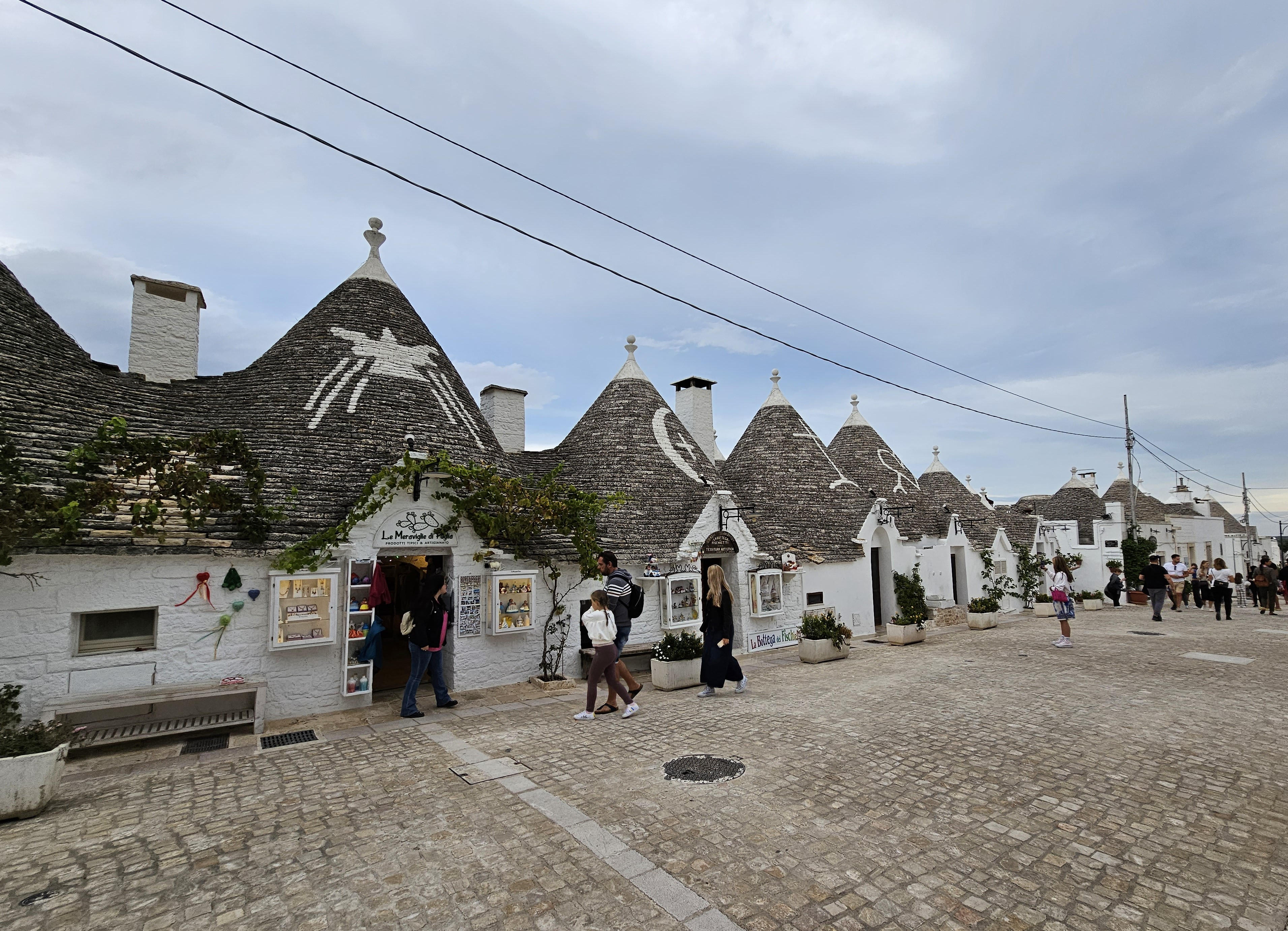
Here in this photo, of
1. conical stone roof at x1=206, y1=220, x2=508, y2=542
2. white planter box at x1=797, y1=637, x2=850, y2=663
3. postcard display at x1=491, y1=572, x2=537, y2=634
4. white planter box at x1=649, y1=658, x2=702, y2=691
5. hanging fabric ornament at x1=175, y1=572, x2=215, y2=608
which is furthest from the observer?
white planter box at x1=797, y1=637, x2=850, y2=663

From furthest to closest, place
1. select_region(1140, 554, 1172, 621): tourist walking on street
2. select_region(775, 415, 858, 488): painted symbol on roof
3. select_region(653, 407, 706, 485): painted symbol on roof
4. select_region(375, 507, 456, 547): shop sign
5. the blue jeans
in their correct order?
1. select_region(775, 415, 858, 488): painted symbol on roof
2. select_region(1140, 554, 1172, 621): tourist walking on street
3. select_region(653, 407, 706, 485): painted symbol on roof
4. select_region(375, 507, 456, 547): shop sign
5. the blue jeans

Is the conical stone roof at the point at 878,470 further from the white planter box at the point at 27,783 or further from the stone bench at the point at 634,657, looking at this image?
the white planter box at the point at 27,783

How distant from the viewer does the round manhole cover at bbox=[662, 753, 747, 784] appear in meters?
5.74

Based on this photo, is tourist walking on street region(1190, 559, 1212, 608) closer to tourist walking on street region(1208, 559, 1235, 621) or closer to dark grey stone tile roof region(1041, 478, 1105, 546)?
tourist walking on street region(1208, 559, 1235, 621)

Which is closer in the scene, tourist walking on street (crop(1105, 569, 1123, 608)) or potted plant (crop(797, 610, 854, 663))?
potted plant (crop(797, 610, 854, 663))

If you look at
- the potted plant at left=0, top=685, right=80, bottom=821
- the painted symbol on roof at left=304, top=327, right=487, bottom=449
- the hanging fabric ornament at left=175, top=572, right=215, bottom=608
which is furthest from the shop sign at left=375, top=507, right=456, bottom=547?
the potted plant at left=0, top=685, right=80, bottom=821

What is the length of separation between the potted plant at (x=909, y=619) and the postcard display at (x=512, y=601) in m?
9.15

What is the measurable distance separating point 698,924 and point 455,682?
6.81 meters

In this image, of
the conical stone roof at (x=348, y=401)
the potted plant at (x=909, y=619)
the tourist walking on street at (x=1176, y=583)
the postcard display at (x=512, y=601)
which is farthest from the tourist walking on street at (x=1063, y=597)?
the conical stone roof at (x=348, y=401)

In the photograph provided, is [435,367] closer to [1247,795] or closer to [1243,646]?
[1247,795]

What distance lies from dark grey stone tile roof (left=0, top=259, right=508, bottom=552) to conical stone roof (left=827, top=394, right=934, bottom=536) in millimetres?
14131

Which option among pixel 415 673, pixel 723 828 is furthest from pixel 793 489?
pixel 723 828

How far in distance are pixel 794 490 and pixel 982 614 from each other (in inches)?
248

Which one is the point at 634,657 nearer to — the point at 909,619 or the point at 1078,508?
the point at 909,619
